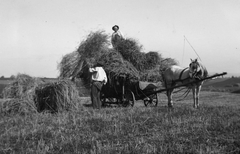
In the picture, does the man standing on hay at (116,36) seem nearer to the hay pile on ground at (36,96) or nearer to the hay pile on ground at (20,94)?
the hay pile on ground at (36,96)

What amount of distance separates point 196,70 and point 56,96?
489cm

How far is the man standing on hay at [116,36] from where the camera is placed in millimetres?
9477

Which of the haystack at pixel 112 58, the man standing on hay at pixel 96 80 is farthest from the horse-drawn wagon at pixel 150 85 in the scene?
the man standing on hay at pixel 96 80

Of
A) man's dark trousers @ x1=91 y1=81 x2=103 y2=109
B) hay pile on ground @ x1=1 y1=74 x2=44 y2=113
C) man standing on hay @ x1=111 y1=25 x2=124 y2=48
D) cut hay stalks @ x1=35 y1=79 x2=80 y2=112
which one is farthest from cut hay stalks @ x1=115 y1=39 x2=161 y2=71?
hay pile on ground @ x1=1 y1=74 x2=44 y2=113

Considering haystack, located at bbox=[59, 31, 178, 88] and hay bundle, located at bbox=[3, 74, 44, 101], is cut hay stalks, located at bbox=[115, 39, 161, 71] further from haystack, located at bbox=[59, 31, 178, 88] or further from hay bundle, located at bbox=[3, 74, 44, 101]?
hay bundle, located at bbox=[3, 74, 44, 101]

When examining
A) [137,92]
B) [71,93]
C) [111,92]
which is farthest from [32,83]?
[137,92]

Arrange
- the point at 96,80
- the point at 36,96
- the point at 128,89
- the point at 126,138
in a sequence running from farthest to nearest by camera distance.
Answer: the point at 128,89 → the point at 96,80 → the point at 36,96 → the point at 126,138

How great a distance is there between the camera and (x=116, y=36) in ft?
32.0

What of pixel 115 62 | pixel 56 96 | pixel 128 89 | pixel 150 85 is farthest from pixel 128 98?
pixel 56 96

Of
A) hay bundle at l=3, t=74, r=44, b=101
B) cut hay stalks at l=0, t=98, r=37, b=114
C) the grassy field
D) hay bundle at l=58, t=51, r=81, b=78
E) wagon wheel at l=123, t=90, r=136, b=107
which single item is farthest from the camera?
wagon wheel at l=123, t=90, r=136, b=107

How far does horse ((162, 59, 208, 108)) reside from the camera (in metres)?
8.70

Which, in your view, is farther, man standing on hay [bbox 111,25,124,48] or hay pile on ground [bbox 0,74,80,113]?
man standing on hay [bbox 111,25,124,48]

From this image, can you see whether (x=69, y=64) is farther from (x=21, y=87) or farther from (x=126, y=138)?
(x=126, y=138)

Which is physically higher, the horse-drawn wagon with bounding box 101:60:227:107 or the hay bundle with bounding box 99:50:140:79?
the hay bundle with bounding box 99:50:140:79
